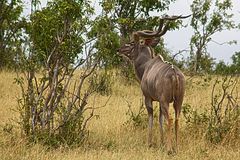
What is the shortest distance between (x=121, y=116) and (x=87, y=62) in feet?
9.97

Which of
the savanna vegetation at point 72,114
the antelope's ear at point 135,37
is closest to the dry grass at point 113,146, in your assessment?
the savanna vegetation at point 72,114

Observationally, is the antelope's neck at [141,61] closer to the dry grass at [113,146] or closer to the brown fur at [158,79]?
the brown fur at [158,79]

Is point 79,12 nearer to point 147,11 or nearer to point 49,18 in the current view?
point 49,18

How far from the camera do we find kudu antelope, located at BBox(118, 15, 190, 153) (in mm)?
8312

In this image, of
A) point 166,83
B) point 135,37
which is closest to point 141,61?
point 135,37

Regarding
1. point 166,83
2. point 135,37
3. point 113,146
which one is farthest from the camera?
point 135,37

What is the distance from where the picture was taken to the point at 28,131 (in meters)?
8.59

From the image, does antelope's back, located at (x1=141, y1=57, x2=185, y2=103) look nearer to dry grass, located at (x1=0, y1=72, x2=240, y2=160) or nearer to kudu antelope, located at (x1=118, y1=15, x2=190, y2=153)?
kudu antelope, located at (x1=118, y1=15, x2=190, y2=153)

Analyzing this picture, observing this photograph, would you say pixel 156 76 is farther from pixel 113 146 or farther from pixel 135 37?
pixel 135 37

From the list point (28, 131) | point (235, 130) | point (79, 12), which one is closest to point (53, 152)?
point (28, 131)

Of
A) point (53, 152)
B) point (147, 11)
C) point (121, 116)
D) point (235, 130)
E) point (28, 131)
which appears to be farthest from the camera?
point (147, 11)

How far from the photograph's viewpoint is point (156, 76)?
8.71 m

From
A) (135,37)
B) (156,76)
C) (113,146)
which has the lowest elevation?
(113,146)

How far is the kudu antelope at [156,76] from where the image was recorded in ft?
27.3
